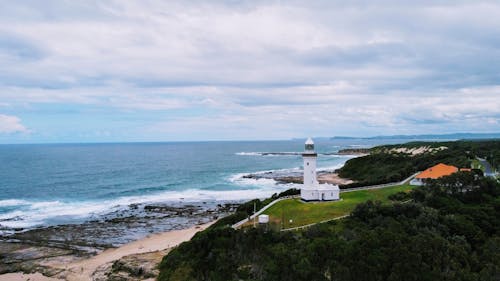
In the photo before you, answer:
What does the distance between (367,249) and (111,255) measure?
73.8ft

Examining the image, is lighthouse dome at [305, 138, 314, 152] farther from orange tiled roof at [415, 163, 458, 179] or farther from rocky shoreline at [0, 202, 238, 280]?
rocky shoreline at [0, 202, 238, 280]

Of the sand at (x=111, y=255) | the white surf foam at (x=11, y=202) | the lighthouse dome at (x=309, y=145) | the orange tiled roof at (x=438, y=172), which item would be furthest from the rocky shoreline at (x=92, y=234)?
the orange tiled roof at (x=438, y=172)

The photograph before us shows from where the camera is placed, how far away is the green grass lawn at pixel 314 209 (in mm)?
30500

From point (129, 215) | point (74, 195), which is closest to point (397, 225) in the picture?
point (129, 215)

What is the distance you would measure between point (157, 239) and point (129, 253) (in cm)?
522

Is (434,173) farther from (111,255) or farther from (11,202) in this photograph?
(11,202)

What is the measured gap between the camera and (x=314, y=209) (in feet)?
108

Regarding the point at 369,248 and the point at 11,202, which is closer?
the point at 369,248

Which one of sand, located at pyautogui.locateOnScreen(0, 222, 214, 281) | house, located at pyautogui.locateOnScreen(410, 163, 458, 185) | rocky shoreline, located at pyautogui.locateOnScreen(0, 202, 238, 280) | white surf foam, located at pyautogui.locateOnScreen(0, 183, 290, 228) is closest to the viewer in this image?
sand, located at pyautogui.locateOnScreen(0, 222, 214, 281)

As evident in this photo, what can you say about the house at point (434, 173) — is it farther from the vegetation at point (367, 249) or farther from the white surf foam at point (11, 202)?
the white surf foam at point (11, 202)

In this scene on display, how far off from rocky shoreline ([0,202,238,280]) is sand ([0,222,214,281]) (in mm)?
845

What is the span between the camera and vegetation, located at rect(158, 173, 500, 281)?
18109 millimetres

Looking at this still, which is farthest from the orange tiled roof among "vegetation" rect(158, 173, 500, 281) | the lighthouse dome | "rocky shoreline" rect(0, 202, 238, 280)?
"rocky shoreline" rect(0, 202, 238, 280)

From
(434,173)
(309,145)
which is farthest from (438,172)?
(309,145)
